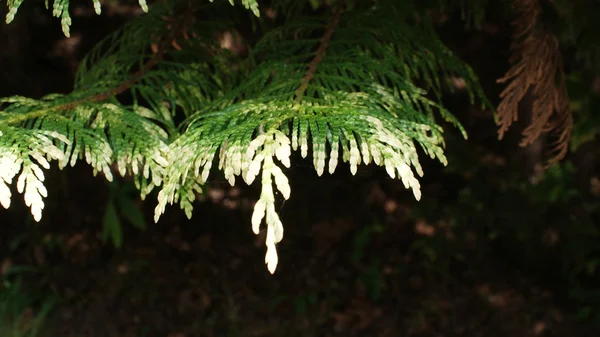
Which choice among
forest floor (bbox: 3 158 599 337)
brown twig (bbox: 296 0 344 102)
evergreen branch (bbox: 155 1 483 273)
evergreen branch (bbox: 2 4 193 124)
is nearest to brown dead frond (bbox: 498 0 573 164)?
evergreen branch (bbox: 155 1 483 273)

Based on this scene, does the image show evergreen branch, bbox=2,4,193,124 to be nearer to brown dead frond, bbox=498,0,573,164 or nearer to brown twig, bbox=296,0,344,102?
brown twig, bbox=296,0,344,102

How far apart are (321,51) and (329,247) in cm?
390

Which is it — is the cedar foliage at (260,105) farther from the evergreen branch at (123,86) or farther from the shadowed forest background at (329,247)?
the shadowed forest background at (329,247)

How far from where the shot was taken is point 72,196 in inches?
222

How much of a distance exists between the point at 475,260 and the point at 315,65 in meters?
3.95

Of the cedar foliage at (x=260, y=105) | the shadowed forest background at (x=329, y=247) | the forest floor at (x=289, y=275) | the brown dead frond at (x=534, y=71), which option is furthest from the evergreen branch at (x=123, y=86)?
the forest floor at (x=289, y=275)

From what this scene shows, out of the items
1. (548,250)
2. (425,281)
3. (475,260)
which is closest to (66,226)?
(425,281)

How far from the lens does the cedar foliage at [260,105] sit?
1.24 meters

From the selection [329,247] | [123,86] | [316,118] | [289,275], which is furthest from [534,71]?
[329,247]

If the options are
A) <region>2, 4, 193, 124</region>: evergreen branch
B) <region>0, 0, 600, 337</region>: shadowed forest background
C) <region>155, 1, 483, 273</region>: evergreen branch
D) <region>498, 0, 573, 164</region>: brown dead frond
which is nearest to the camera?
<region>155, 1, 483, 273</region>: evergreen branch

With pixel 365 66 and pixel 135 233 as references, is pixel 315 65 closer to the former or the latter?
pixel 365 66

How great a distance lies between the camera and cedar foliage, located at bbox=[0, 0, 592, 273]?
124 cm

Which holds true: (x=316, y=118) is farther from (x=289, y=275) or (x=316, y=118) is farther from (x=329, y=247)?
(x=329, y=247)

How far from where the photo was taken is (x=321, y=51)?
1882mm
